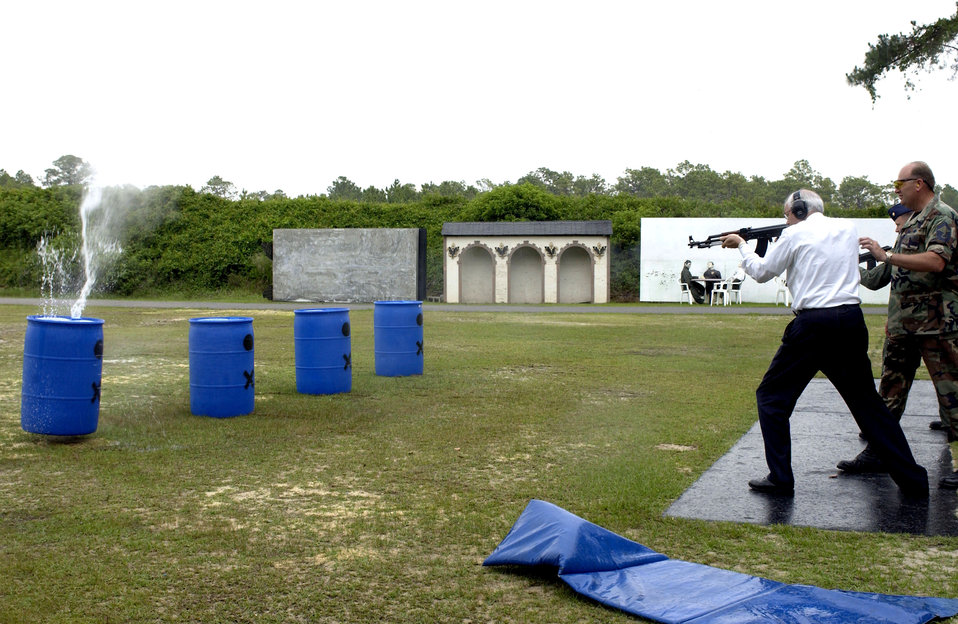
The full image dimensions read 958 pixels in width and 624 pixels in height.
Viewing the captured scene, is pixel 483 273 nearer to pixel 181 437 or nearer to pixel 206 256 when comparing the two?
pixel 206 256

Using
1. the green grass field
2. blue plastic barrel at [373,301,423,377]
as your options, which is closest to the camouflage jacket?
the green grass field

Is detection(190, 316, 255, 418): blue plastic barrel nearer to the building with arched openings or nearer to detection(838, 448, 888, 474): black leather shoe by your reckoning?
detection(838, 448, 888, 474): black leather shoe

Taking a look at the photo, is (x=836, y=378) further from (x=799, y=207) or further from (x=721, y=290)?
(x=721, y=290)

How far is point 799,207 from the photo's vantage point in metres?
6.09

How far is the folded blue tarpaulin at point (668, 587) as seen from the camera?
12.8 feet

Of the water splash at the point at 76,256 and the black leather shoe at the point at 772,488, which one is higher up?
the water splash at the point at 76,256

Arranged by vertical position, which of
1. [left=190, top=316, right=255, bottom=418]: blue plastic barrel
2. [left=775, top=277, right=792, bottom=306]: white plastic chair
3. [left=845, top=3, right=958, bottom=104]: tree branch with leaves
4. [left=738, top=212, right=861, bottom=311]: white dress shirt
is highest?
[left=845, top=3, right=958, bottom=104]: tree branch with leaves

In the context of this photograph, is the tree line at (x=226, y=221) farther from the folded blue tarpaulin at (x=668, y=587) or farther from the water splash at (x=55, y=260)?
the folded blue tarpaulin at (x=668, y=587)

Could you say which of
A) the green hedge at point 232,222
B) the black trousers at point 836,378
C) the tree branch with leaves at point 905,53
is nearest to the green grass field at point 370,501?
the black trousers at point 836,378

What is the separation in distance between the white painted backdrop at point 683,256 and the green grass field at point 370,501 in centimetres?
2635

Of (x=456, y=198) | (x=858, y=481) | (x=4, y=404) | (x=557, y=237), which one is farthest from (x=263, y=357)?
(x=456, y=198)

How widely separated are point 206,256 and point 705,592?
137 ft

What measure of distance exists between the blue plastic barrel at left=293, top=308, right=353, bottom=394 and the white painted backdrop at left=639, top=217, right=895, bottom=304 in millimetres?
28918

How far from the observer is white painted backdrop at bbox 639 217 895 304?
3791cm
